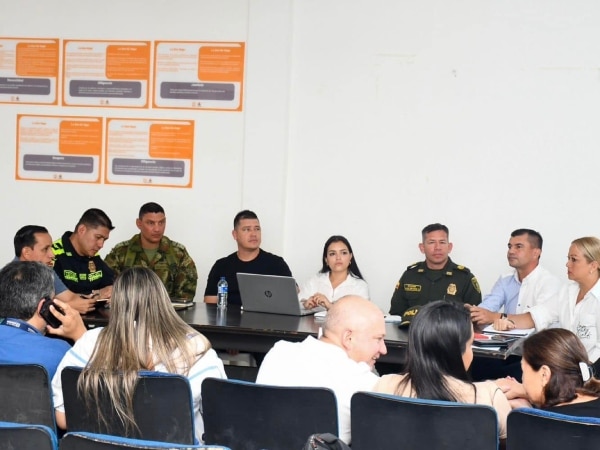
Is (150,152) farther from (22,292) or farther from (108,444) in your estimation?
(108,444)

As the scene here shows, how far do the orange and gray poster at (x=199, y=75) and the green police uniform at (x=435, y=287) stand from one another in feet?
6.46

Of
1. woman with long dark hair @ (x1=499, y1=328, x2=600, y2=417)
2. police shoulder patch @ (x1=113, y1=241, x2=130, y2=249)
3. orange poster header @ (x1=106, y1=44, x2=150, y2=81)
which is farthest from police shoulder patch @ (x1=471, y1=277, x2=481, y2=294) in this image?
woman with long dark hair @ (x1=499, y1=328, x2=600, y2=417)

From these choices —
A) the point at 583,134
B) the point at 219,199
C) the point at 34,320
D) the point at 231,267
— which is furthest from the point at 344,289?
the point at 34,320

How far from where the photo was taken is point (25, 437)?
2.25 m

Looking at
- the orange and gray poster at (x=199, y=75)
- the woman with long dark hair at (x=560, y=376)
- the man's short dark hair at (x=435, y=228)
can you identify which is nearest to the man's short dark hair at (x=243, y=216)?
the orange and gray poster at (x=199, y=75)

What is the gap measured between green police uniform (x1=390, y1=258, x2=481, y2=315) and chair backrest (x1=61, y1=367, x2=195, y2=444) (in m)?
3.44

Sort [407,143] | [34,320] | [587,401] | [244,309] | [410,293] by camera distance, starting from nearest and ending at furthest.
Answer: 1. [587,401]
2. [34,320]
3. [244,309]
4. [410,293]
5. [407,143]

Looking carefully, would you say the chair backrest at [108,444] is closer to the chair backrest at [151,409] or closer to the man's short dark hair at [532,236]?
the chair backrest at [151,409]

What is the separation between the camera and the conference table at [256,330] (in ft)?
15.4

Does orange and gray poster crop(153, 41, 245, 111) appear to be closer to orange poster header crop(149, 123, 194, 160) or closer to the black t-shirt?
orange poster header crop(149, 123, 194, 160)

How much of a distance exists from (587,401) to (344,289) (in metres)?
3.51

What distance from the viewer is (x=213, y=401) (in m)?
2.84

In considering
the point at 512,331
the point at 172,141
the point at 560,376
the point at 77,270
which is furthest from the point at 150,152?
the point at 560,376

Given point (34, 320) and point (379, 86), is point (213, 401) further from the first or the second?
point (379, 86)
